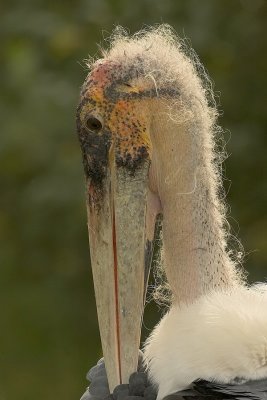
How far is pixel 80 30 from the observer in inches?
249

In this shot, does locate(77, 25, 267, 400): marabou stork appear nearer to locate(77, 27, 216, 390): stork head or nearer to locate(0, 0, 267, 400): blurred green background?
locate(77, 27, 216, 390): stork head

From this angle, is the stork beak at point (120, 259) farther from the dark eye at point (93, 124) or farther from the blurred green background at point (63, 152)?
the blurred green background at point (63, 152)

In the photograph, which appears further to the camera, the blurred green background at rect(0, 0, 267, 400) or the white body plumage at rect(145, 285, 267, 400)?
the blurred green background at rect(0, 0, 267, 400)

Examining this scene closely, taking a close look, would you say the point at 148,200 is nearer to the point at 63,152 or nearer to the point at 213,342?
the point at 213,342

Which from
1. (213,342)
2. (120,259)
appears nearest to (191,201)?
(120,259)

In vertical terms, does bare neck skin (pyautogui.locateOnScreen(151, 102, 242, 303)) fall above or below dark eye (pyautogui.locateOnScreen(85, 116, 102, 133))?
below

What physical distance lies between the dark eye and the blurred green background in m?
2.28

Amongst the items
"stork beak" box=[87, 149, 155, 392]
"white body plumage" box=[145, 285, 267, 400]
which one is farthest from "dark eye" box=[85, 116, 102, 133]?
"white body plumage" box=[145, 285, 267, 400]

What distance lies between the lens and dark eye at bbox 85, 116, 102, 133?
359 cm

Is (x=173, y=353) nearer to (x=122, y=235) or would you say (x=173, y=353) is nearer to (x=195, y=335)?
(x=195, y=335)

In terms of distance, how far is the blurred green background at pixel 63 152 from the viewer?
604cm

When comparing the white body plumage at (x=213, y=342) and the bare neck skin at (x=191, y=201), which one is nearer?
the white body plumage at (x=213, y=342)

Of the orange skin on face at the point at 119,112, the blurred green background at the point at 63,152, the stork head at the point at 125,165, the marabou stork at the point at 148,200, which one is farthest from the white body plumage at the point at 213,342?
the blurred green background at the point at 63,152

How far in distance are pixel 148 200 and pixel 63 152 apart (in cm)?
256
